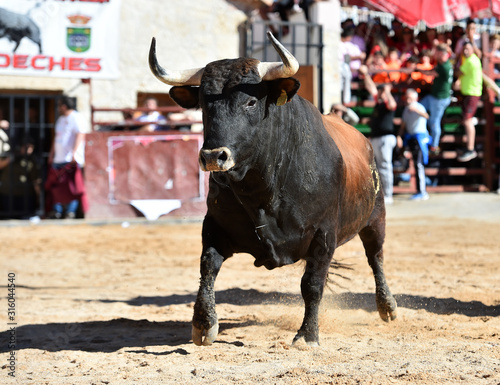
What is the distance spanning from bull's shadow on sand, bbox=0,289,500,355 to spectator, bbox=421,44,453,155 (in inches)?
310

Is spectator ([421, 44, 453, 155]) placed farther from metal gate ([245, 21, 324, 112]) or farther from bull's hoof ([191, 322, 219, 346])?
bull's hoof ([191, 322, 219, 346])

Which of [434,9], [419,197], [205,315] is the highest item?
[434,9]

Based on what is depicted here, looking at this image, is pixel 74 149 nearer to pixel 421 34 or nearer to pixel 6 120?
pixel 6 120

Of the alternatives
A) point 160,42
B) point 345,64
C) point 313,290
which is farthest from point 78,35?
point 313,290

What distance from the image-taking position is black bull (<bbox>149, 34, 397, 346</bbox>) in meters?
4.08

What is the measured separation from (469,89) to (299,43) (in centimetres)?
333

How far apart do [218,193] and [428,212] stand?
8.35m

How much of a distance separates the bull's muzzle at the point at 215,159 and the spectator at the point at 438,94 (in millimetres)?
10061

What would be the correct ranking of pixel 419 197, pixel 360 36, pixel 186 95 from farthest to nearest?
1. pixel 360 36
2. pixel 419 197
3. pixel 186 95

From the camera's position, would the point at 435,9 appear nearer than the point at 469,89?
No

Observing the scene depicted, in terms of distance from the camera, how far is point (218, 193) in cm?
449

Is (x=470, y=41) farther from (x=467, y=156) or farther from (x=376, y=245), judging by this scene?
(x=376, y=245)

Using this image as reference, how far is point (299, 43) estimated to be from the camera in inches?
566

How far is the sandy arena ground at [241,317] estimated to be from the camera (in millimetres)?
3805
